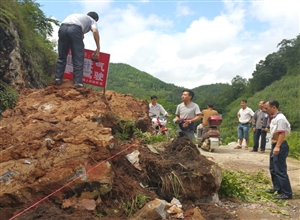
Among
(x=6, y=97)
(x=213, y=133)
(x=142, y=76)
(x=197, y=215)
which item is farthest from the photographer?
(x=142, y=76)

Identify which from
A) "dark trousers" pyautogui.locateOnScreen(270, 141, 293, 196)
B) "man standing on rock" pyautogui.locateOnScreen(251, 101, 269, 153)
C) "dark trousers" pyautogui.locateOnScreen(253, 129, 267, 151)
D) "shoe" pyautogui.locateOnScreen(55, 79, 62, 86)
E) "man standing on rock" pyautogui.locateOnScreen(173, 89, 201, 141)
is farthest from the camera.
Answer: "dark trousers" pyautogui.locateOnScreen(253, 129, 267, 151)

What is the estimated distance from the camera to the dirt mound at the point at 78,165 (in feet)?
11.8

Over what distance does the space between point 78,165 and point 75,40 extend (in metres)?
2.72

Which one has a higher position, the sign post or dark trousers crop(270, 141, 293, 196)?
the sign post

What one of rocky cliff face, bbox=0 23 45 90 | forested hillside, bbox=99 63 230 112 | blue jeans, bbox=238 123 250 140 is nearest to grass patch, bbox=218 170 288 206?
blue jeans, bbox=238 123 250 140

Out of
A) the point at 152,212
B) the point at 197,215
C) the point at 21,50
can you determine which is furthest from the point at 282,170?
the point at 21,50

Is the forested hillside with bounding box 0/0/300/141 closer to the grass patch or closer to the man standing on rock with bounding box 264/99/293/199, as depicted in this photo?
the grass patch

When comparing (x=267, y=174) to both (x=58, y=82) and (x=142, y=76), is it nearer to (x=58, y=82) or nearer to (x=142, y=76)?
(x=58, y=82)

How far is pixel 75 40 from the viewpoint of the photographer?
5.82 meters

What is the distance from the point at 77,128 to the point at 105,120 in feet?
2.63

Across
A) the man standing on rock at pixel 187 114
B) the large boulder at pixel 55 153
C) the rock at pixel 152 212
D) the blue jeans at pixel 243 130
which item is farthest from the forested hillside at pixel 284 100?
the rock at pixel 152 212

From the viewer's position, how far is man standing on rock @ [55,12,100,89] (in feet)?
19.0

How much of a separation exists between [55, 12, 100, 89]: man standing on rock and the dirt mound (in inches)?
11.6

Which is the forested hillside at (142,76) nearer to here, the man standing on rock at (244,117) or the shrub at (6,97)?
the shrub at (6,97)
